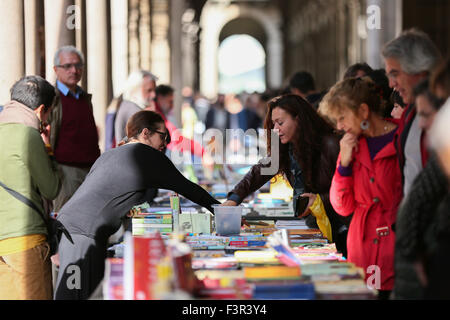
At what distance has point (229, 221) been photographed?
15.7ft

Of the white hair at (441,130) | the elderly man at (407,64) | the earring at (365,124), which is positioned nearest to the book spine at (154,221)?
the earring at (365,124)

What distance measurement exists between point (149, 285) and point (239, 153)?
28.3 ft

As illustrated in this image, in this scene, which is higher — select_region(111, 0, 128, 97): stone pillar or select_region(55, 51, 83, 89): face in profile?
select_region(111, 0, 128, 97): stone pillar

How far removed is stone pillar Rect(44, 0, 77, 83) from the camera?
7906mm

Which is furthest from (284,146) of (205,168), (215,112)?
(215,112)

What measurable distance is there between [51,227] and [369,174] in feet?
5.43

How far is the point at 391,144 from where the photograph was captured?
398cm

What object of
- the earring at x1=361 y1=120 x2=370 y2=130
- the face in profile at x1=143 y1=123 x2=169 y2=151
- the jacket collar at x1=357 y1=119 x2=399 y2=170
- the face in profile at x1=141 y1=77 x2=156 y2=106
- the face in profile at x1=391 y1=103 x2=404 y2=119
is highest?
the face in profile at x1=141 y1=77 x2=156 y2=106

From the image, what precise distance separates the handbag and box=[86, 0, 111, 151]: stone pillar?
5.56 meters

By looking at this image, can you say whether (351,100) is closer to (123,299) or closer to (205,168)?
(123,299)

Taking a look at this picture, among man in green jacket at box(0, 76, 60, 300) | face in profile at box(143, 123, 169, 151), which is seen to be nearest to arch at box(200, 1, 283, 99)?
face in profile at box(143, 123, 169, 151)

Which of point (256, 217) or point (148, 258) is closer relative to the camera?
point (148, 258)

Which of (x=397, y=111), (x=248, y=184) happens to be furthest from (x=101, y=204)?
(x=397, y=111)

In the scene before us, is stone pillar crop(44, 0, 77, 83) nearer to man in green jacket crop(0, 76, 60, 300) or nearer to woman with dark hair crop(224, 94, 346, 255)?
woman with dark hair crop(224, 94, 346, 255)
